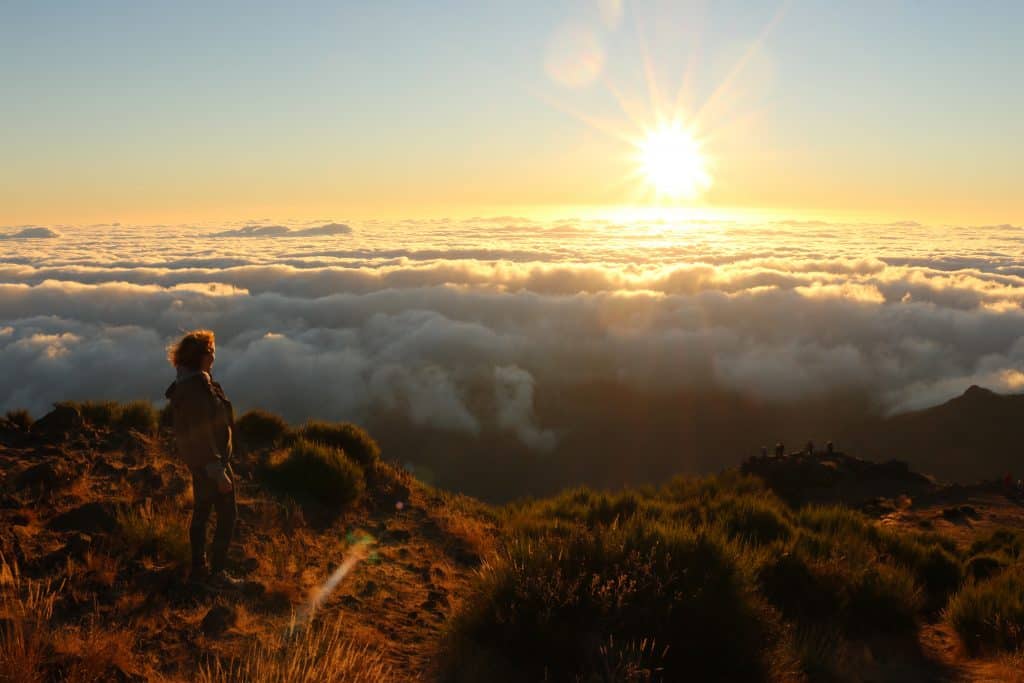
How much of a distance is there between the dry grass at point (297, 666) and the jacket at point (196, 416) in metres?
1.45

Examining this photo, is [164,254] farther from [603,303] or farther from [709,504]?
[709,504]

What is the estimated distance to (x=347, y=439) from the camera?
10.3 meters

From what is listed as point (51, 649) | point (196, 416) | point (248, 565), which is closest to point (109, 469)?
point (248, 565)

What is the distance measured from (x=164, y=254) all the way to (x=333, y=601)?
20644cm

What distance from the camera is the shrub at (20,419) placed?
8.84 metres

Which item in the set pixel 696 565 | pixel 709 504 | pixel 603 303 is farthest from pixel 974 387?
pixel 603 303

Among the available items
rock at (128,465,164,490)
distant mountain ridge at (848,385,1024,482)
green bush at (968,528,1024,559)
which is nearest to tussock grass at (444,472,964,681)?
green bush at (968,528,1024,559)

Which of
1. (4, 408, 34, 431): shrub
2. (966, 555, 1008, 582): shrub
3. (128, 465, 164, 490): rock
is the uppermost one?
(4, 408, 34, 431): shrub

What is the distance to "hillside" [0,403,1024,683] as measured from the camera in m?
3.99

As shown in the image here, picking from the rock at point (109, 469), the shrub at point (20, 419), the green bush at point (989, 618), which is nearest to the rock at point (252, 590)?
the rock at point (109, 469)

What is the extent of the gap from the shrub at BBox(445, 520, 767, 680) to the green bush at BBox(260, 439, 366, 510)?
3.77 metres

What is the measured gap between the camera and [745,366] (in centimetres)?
13162

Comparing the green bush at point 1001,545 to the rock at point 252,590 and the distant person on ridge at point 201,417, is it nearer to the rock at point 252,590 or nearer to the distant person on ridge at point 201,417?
the rock at point 252,590

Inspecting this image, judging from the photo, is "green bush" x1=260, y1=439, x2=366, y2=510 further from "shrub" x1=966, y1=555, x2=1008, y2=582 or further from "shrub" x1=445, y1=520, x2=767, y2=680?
"shrub" x1=966, y1=555, x2=1008, y2=582
